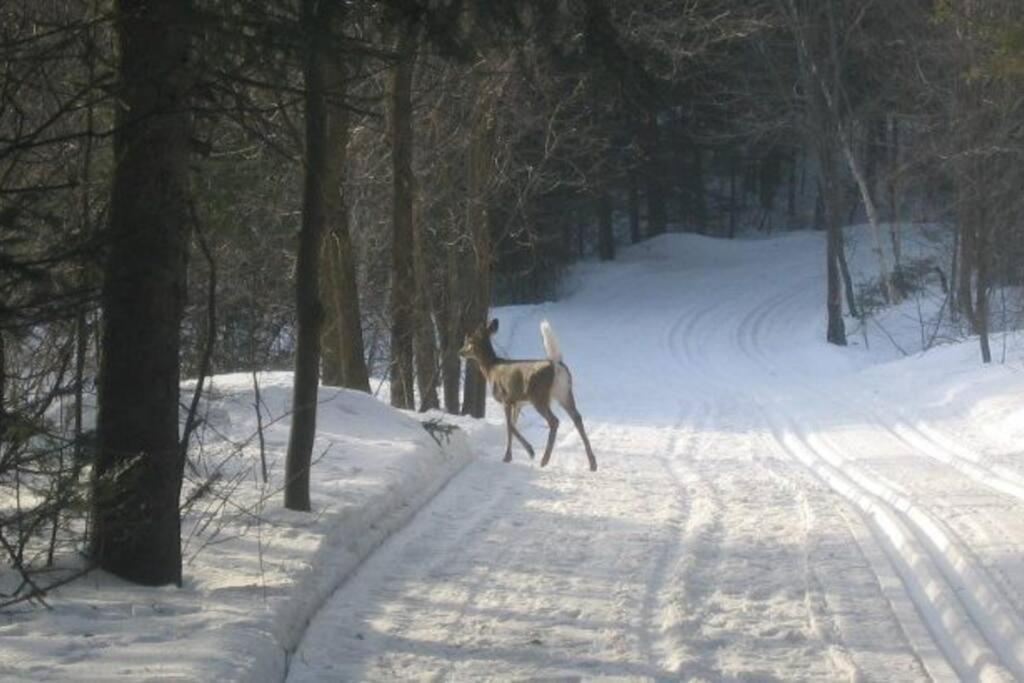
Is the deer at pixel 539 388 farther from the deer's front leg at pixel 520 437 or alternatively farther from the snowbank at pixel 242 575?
the snowbank at pixel 242 575

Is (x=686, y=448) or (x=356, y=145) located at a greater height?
(x=356, y=145)

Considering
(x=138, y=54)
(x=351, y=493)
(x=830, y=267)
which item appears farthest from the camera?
(x=830, y=267)

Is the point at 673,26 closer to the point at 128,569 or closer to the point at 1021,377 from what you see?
the point at 1021,377

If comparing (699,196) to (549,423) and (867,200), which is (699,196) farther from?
(549,423)

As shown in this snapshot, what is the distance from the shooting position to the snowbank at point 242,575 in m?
7.13

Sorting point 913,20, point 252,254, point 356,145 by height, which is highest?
point 913,20

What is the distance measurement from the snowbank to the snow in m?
0.03

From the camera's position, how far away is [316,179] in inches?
432

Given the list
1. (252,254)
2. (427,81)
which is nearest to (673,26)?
(427,81)

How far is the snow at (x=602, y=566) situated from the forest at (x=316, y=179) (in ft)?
2.10

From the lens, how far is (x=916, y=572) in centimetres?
1044

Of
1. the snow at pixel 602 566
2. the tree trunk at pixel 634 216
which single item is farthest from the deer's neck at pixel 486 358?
the tree trunk at pixel 634 216

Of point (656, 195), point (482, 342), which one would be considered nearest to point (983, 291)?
point (482, 342)

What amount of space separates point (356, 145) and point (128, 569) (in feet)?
42.2
